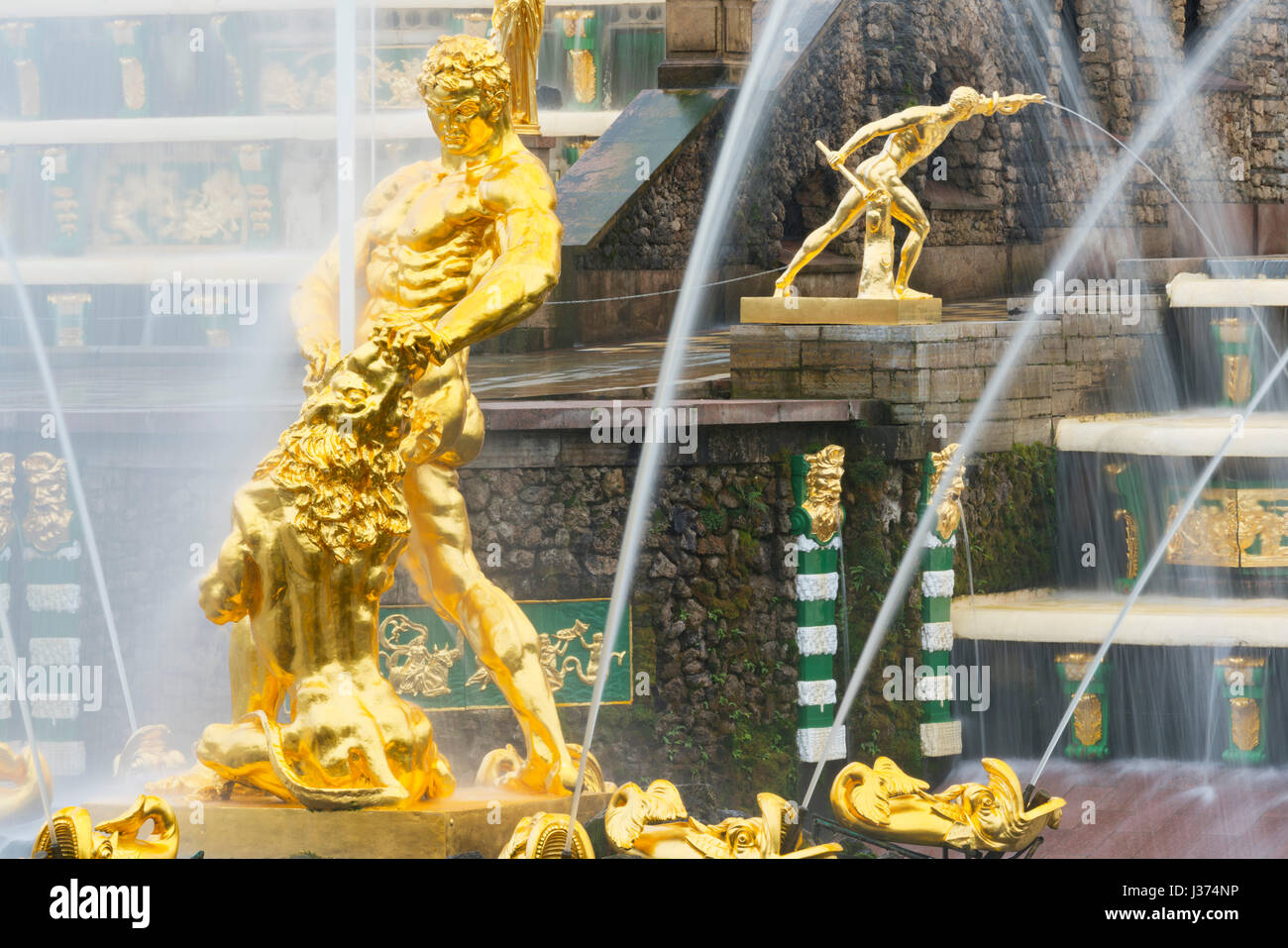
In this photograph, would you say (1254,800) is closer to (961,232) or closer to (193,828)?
(193,828)

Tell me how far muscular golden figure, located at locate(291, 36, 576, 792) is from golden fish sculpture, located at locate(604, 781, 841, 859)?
1.74ft

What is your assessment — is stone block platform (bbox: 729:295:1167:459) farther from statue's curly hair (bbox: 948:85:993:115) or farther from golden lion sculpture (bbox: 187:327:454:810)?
golden lion sculpture (bbox: 187:327:454:810)

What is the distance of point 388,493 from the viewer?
623cm

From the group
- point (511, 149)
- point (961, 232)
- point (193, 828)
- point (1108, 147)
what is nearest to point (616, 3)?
point (961, 232)

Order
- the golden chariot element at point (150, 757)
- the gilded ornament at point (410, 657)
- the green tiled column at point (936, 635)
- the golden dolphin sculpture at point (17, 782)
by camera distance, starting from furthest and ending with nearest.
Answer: the green tiled column at point (936, 635)
the gilded ornament at point (410, 657)
the golden dolphin sculpture at point (17, 782)
the golden chariot element at point (150, 757)

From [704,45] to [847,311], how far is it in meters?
4.65

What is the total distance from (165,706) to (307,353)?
2.90 meters

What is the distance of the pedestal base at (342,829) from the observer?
620 cm

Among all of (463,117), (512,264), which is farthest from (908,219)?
(512,264)

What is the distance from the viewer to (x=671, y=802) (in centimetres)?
624

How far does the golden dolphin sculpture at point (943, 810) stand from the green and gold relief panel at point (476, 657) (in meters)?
2.06

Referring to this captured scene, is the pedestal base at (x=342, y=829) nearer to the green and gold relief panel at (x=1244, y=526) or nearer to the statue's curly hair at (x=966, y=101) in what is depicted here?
the statue's curly hair at (x=966, y=101)

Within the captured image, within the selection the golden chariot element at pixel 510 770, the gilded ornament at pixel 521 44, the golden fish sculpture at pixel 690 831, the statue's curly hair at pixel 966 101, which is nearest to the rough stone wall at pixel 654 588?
the statue's curly hair at pixel 966 101

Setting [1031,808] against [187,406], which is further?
[187,406]
